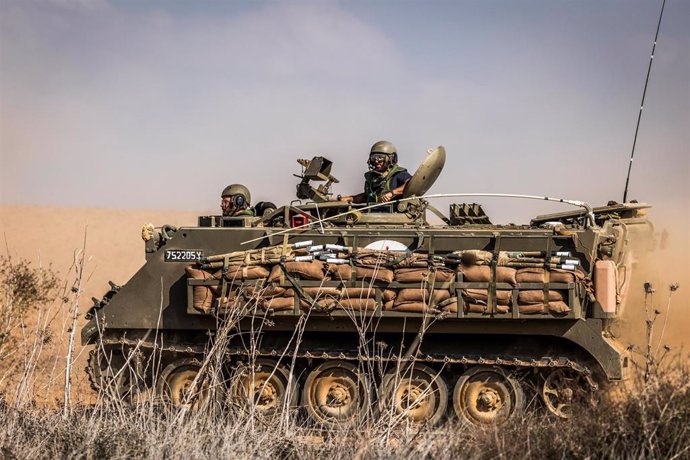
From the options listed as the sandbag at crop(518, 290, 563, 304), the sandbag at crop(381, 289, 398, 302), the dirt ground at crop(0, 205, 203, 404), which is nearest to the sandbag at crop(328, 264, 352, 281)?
the sandbag at crop(381, 289, 398, 302)

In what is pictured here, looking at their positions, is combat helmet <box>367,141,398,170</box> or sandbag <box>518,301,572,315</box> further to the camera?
combat helmet <box>367,141,398,170</box>

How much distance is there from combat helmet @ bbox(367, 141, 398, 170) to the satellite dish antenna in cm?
72

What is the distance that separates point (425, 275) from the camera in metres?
9.90

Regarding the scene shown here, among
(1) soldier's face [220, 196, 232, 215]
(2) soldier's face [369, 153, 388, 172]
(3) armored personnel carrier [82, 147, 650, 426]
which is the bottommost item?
(3) armored personnel carrier [82, 147, 650, 426]

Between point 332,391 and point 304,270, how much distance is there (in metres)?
1.46

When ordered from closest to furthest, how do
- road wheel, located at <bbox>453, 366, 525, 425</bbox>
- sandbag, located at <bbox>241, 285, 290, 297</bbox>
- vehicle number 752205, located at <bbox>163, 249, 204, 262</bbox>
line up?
sandbag, located at <bbox>241, 285, 290, 297</bbox> → road wheel, located at <bbox>453, 366, 525, 425</bbox> → vehicle number 752205, located at <bbox>163, 249, 204, 262</bbox>

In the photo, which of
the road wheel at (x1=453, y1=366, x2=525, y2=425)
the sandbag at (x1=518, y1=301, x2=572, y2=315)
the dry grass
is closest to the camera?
the dry grass

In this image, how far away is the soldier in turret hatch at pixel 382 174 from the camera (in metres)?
12.2

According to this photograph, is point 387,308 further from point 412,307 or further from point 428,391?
point 428,391

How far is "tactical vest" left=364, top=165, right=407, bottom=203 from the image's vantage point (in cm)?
1215

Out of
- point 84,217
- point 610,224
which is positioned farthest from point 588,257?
point 84,217

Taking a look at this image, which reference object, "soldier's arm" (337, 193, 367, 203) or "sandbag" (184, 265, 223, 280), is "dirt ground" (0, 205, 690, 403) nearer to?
"soldier's arm" (337, 193, 367, 203)

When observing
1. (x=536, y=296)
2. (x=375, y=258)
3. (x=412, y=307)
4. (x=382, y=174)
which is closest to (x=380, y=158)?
(x=382, y=174)

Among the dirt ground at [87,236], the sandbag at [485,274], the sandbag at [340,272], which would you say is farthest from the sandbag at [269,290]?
the dirt ground at [87,236]
